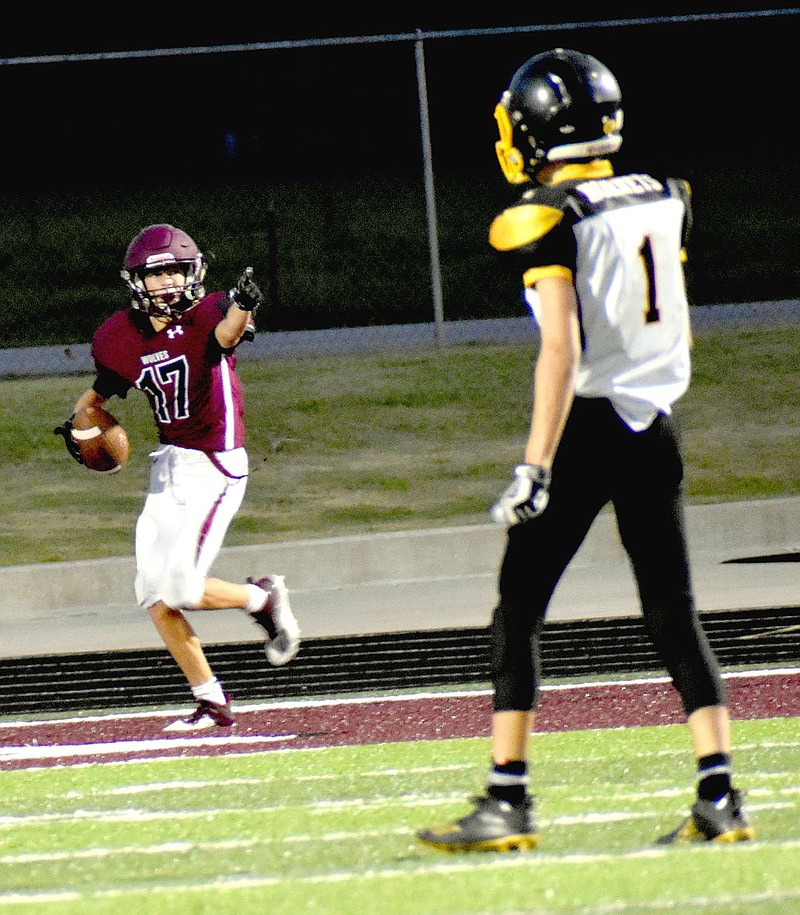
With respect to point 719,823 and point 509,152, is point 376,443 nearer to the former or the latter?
point 509,152

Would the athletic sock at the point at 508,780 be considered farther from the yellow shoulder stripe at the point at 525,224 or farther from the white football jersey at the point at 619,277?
the yellow shoulder stripe at the point at 525,224

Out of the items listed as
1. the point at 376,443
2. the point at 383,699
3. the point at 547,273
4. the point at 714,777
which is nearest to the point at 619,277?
the point at 547,273

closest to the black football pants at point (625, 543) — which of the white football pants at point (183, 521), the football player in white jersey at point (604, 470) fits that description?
the football player in white jersey at point (604, 470)

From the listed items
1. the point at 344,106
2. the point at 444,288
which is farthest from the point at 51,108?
the point at 444,288

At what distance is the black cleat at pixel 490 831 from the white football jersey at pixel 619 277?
96cm

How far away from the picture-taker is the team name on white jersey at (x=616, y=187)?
5246 millimetres

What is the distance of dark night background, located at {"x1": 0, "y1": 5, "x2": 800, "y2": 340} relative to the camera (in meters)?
30.1

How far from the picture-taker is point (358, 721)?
8031 mm

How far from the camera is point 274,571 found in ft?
40.2

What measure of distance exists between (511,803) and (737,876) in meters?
0.66

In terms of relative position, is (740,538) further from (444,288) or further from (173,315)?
(444,288)

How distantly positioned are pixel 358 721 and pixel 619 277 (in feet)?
10.5

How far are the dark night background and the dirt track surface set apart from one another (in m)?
18.6

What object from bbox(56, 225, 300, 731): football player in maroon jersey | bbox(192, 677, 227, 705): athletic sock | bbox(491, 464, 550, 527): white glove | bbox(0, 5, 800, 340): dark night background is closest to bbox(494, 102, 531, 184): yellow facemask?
bbox(491, 464, 550, 527): white glove
